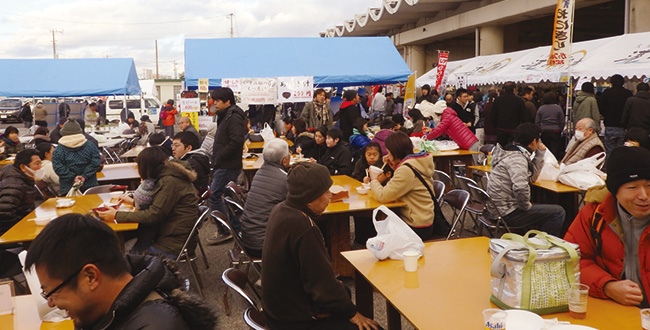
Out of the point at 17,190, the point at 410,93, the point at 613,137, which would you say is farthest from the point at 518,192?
the point at 410,93

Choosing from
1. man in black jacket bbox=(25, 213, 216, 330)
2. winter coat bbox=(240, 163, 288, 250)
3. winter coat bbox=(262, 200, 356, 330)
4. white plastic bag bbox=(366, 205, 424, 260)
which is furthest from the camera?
winter coat bbox=(240, 163, 288, 250)

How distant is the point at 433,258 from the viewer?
2.87 metres

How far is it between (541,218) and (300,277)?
303 cm

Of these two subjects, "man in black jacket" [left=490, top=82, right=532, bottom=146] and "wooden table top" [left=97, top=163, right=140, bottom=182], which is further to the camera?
"man in black jacket" [left=490, top=82, right=532, bottom=146]

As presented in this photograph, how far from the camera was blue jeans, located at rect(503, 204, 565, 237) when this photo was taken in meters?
4.61

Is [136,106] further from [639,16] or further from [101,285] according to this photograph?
[101,285]

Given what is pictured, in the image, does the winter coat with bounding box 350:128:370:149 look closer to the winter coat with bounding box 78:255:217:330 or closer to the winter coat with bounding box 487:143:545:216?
the winter coat with bounding box 487:143:545:216

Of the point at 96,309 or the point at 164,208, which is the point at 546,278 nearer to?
the point at 96,309

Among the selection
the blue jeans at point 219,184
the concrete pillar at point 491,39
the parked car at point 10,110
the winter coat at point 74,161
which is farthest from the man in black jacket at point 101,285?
the parked car at point 10,110

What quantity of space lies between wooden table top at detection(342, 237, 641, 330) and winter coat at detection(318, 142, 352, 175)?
11.4 ft

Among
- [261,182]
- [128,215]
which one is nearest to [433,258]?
[261,182]

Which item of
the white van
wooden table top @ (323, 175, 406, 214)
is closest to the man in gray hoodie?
wooden table top @ (323, 175, 406, 214)

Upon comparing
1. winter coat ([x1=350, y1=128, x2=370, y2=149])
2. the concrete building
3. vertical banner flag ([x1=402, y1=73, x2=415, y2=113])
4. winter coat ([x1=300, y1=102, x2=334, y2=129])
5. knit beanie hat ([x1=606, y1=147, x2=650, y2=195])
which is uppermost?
the concrete building

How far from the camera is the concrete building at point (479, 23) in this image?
17.4 m
